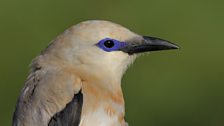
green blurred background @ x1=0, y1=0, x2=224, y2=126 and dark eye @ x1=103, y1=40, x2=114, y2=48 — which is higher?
dark eye @ x1=103, y1=40, x2=114, y2=48

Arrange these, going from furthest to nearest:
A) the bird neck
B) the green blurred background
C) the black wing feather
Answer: the green blurred background < the bird neck < the black wing feather

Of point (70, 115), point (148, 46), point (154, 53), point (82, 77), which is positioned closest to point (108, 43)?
point (82, 77)

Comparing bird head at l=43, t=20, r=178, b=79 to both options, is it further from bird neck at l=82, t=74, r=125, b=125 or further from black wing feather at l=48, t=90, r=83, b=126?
black wing feather at l=48, t=90, r=83, b=126

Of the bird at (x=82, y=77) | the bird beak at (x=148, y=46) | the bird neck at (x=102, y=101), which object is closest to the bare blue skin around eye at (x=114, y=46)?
the bird at (x=82, y=77)

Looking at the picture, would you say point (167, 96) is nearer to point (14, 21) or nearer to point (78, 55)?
point (14, 21)

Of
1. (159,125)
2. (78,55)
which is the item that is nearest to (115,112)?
(78,55)

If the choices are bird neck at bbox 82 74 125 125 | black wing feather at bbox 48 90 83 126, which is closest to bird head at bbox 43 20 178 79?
bird neck at bbox 82 74 125 125
